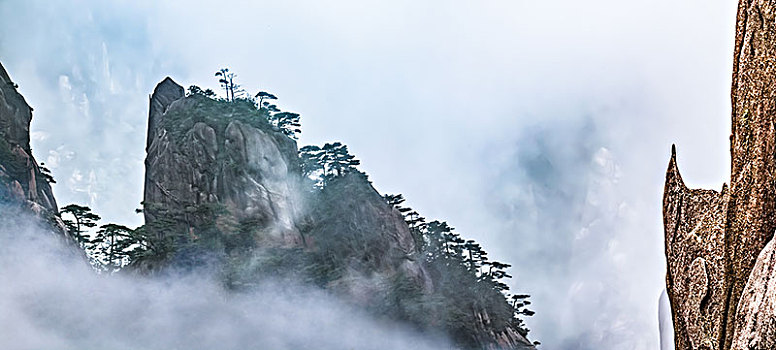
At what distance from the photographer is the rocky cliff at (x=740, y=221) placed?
2375 mm

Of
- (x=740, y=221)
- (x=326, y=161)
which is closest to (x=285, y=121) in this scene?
(x=326, y=161)

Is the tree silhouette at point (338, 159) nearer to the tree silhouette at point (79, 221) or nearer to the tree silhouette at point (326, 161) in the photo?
the tree silhouette at point (326, 161)

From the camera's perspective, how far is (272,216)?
18.1 metres

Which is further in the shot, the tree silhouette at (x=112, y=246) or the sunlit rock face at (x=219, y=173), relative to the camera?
the sunlit rock face at (x=219, y=173)

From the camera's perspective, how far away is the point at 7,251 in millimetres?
13070

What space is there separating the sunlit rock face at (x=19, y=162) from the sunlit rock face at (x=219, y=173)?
2.68 metres

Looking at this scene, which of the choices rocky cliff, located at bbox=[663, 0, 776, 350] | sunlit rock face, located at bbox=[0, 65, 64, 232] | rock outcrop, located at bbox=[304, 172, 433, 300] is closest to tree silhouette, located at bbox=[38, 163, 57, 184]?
sunlit rock face, located at bbox=[0, 65, 64, 232]

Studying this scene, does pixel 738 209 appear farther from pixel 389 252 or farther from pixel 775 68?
pixel 389 252

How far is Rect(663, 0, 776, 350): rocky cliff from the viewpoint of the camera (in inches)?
93.5

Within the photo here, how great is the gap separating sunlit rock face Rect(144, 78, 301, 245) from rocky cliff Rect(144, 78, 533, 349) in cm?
3

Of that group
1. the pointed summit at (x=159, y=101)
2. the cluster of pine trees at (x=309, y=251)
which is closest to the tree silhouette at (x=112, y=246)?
the cluster of pine trees at (x=309, y=251)

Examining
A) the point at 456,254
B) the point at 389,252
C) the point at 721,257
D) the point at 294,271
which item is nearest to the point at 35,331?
the point at 294,271

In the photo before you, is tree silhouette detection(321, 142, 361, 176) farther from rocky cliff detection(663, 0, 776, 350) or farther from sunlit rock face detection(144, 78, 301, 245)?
rocky cliff detection(663, 0, 776, 350)

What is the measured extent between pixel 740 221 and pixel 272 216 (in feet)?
53.5
